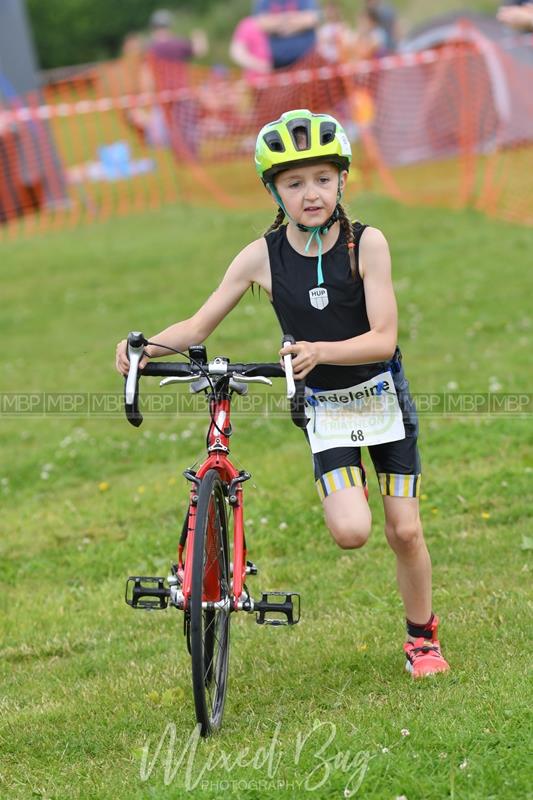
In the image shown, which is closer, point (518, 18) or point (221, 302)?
point (221, 302)

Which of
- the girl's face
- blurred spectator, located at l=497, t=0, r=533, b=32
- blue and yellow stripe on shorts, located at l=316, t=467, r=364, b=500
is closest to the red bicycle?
blue and yellow stripe on shorts, located at l=316, t=467, r=364, b=500

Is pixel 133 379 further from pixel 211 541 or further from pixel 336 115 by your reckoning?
pixel 336 115

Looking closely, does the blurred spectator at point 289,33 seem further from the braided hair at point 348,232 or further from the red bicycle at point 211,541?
the red bicycle at point 211,541

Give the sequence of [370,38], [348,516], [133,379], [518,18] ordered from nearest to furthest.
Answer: [133,379] → [348,516] → [518,18] → [370,38]

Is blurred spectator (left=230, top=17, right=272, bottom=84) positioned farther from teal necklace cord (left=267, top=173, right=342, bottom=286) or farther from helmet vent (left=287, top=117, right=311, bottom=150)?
helmet vent (left=287, top=117, right=311, bottom=150)

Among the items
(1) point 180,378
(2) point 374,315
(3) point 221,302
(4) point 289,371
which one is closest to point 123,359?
(1) point 180,378

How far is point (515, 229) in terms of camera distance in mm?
15156

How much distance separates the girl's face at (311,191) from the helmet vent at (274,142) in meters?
0.10

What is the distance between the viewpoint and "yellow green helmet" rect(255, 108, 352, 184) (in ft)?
15.5

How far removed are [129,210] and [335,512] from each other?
16092mm

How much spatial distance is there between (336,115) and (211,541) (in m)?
16.0

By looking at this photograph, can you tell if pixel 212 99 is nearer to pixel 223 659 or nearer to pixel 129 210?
pixel 129 210

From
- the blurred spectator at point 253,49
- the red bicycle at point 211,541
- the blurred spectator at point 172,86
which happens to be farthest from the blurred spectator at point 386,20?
the red bicycle at point 211,541

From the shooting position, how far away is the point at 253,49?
20719 millimetres
